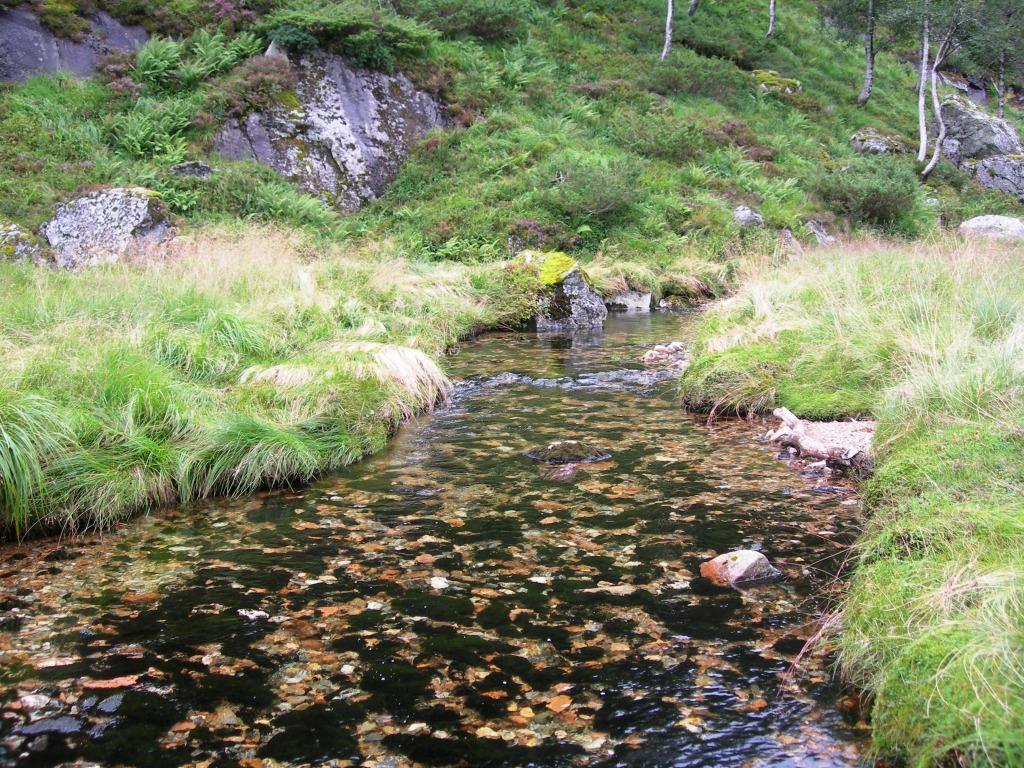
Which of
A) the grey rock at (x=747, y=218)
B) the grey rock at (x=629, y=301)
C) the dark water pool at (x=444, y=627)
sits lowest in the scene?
the dark water pool at (x=444, y=627)

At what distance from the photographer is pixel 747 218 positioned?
22406 millimetres

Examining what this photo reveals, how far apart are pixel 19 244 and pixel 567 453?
45.4ft

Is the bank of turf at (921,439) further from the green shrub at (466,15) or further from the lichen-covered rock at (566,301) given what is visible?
the green shrub at (466,15)

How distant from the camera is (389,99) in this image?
24359 millimetres

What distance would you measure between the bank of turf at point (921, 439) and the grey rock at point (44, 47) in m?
21.1

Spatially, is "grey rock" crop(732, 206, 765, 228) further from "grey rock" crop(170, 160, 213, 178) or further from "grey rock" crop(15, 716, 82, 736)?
"grey rock" crop(15, 716, 82, 736)

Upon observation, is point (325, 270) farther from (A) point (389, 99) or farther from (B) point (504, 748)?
(A) point (389, 99)

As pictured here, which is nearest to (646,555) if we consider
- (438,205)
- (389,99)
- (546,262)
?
(546,262)

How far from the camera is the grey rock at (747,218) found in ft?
73.4

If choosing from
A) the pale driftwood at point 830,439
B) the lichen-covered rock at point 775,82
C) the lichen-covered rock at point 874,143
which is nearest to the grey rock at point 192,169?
the pale driftwood at point 830,439

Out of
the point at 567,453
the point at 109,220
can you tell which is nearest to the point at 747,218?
→ the point at 109,220

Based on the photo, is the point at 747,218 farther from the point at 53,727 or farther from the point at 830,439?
the point at 53,727

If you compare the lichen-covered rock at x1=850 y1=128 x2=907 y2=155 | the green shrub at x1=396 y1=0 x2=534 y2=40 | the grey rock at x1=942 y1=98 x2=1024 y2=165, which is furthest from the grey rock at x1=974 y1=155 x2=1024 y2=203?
the green shrub at x1=396 y1=0 x2=534 y2=40

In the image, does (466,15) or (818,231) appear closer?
(818,231)
